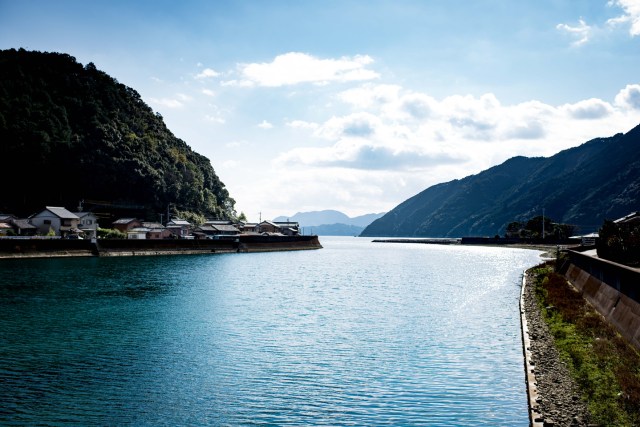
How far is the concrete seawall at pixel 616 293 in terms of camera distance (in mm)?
21016

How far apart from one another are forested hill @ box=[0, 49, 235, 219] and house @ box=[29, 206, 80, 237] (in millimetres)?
25642

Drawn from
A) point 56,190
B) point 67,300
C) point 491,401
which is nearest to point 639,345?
point 491,401

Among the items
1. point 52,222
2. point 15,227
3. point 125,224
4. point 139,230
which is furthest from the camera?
point 125,224

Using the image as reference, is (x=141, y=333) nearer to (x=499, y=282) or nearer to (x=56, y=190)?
(x=499, y=282)

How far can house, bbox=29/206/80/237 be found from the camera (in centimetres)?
10738

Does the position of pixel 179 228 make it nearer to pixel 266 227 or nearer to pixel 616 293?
pixel 266 227

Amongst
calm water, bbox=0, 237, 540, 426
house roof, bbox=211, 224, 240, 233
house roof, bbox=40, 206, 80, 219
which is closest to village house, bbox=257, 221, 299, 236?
house roof, bbox=211, 224, 240, 233

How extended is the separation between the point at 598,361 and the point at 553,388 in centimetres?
381

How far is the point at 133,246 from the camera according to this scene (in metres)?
Result: 98.1

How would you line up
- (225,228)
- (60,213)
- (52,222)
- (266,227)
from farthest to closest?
(266,227) < (225,228) < (60,213) < (52,222)

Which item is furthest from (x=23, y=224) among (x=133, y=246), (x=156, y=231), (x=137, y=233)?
(x=156, y=231)

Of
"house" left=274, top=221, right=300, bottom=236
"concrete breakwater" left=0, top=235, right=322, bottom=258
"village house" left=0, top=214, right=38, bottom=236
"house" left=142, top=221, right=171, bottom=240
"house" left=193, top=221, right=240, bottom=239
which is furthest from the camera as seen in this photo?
"house" left=274, top=221, right=300, bottom=236

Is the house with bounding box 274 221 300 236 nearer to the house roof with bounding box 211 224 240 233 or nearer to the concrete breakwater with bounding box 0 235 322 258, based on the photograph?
the concrete breakwater with bounding box 0 235 322 258

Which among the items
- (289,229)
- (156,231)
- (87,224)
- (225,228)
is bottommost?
(156,231)
